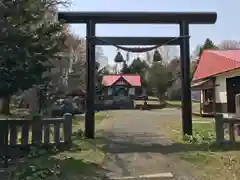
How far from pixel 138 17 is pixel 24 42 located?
5.35 metres

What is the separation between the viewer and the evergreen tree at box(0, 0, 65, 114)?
7.83 metres

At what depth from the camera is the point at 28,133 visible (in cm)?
951

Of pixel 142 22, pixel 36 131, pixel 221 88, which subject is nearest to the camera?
pixel 36 131

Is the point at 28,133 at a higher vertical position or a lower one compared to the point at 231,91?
lower

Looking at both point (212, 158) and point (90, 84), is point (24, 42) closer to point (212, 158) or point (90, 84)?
point (90, 84)

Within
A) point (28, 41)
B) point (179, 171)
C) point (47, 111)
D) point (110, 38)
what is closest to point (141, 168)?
point (179, 171)

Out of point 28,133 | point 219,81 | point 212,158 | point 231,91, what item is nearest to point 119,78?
point 219,81

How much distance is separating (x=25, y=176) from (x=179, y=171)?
317cm

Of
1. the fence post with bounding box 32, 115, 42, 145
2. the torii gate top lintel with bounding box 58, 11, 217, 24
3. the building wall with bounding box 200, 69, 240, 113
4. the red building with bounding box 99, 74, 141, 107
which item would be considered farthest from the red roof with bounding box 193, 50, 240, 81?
the red building with bounding box 99, 74, 141, 107

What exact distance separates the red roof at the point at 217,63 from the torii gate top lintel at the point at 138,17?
1029 centimetres

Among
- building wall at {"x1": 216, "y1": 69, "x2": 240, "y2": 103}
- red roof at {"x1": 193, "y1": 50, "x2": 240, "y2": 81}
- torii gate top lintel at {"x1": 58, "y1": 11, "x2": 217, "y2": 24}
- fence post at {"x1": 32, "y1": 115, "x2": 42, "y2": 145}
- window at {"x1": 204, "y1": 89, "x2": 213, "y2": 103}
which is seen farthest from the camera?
window at {"x1": 204, "y1": 89, "x2": 213, "y2": 103}

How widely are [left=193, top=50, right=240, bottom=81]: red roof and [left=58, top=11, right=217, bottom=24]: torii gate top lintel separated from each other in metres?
10.3

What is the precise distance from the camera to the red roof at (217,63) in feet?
79.7

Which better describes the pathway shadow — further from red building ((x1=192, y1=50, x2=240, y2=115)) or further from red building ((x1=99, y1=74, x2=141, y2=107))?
red building ((x1=99, y1=74, x2=141, y2=107))
